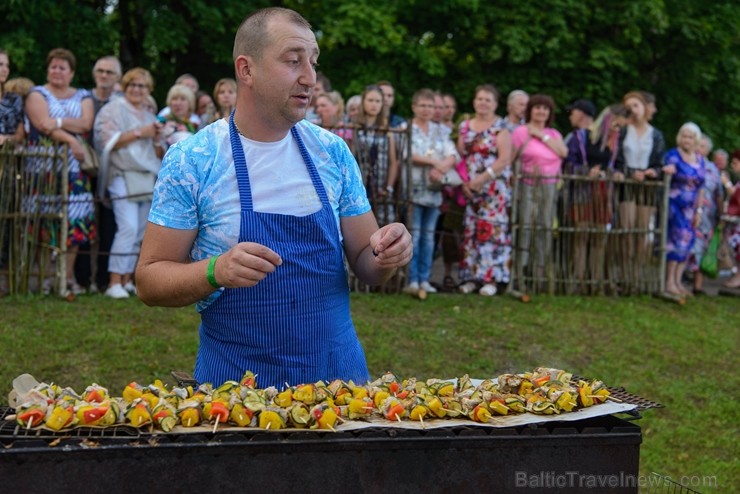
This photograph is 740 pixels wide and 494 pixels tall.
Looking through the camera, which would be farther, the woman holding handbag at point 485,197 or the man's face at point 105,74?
the woman holding handbag at point 485,197

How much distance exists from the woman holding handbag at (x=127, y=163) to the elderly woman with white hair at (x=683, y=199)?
19.7 feet

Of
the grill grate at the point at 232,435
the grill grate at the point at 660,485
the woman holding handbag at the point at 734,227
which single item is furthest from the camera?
the woman holding handbag at the point at 734,227

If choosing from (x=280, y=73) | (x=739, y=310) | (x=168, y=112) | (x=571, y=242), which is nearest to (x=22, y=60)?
(x=168, y=112)

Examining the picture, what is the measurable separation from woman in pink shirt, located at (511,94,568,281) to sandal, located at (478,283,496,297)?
39cm

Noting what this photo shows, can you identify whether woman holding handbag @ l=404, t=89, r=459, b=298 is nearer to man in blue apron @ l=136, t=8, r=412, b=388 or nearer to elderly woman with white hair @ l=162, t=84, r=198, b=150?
elderly woman with white hair @ l=162, t=84, r=198, b=150

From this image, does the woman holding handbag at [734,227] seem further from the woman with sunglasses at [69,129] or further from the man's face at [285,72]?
the man's face at [285,72]

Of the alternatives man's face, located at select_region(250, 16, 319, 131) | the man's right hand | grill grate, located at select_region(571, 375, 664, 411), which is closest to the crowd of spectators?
man's face, located at select_region(250, 16, 319, 131)

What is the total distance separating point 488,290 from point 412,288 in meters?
0.93

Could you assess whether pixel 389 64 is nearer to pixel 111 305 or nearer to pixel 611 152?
pixel 611 152

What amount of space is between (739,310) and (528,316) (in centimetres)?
325

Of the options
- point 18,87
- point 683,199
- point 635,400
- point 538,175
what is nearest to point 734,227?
point 683,199

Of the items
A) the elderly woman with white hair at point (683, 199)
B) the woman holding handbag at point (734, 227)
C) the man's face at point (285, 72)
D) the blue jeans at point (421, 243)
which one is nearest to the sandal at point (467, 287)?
the blue jeans at point (421, 243)

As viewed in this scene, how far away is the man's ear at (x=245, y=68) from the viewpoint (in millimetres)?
3256
